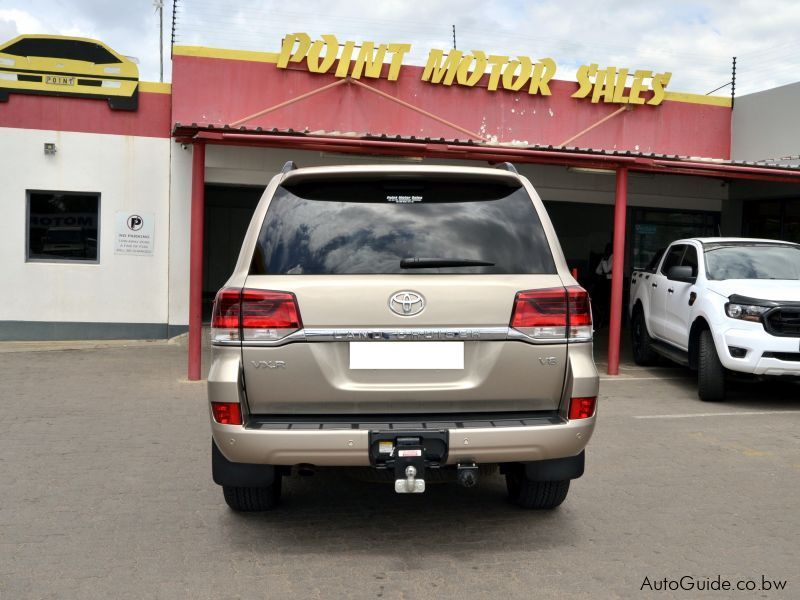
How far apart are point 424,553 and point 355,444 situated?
0.85 m

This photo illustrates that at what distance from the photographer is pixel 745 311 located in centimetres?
780

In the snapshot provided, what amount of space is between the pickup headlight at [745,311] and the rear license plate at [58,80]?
1017 cm

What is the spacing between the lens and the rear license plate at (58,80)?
12.2 metres

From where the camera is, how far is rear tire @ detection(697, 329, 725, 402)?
319 inches

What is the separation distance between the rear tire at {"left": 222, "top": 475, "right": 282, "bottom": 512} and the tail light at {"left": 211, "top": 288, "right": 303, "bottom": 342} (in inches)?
41.3

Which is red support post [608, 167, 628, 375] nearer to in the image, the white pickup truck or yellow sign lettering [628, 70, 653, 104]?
the white pickup truck

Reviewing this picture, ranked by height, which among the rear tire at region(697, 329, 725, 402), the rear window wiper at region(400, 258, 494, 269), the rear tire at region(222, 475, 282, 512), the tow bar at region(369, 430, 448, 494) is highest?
the rear window wiper at region(400, 258, 494, 269)

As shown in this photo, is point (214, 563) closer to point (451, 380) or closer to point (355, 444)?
point (355, 444)

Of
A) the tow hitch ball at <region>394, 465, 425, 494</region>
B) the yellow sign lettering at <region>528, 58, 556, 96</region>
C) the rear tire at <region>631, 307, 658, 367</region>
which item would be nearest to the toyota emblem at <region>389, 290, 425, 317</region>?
the tow hitch ball at <region>394, 465, 425, 494</region>

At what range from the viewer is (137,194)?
40.9 feet

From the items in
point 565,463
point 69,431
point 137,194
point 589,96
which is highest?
point 589,96

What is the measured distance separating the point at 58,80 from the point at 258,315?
34.4ft

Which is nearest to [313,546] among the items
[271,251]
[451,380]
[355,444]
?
[355,444]

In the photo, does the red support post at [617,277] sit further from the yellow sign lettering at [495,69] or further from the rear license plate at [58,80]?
the rear license plate at [58,80]
